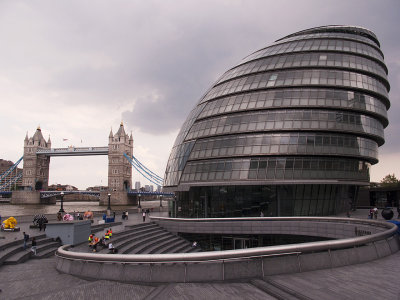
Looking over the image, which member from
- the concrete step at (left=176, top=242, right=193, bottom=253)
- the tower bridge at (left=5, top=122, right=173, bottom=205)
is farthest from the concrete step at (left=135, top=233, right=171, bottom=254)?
the tower bridge at (left=5, top=122, right=173, bottom=205)

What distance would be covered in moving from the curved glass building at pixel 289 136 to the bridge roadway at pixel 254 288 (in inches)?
842

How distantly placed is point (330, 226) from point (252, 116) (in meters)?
15.7

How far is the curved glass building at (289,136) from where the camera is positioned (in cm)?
3391

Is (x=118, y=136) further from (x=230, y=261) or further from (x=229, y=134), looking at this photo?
(x=230, y=261)

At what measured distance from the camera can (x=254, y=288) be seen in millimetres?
9812

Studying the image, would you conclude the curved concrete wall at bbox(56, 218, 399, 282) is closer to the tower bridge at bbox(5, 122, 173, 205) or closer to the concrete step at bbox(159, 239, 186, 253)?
the concrete step at bbox(159, 239, 186, 253)

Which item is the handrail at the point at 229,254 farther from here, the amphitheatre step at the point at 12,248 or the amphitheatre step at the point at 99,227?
the amphitheatre step at the point at 99,227

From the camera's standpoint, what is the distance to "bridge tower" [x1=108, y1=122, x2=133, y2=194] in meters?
178

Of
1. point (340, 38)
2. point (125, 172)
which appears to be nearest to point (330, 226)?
point (340, 38)

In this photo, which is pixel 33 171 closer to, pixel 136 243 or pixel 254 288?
pixel 136 243

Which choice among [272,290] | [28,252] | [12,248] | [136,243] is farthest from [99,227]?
[272,290]

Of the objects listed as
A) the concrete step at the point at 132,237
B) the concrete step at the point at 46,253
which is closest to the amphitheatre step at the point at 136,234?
the concrete step at the point at 132,237

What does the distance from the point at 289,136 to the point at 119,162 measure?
16044 centimetres

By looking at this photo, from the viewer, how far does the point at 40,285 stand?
12.2m
